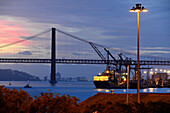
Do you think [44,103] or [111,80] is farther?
[111,80]

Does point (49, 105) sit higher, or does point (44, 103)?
point (44, 103)

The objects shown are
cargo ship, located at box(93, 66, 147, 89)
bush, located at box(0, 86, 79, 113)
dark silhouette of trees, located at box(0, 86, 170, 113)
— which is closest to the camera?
dark silhouette of trees, located at box(0, 86, 170, 113)

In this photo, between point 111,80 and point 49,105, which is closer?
point 49,105

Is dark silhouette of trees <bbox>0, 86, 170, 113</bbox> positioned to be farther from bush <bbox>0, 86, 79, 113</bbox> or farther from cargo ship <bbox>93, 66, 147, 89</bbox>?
cargo ship <bbox>93, 66, 147, 89</bbox>

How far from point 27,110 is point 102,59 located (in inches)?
5266

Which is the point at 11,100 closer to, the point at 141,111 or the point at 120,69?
the point at 141,111

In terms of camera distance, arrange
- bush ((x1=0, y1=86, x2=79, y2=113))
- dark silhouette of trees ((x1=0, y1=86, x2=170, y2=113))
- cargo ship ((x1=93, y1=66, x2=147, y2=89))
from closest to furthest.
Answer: dark silhouette of trees ((x1=0, y1=86, x2=170, y2=113))
bush ((x1=0, y1=86, x2=79, y2=113))
cargo ship ((x1=93, y1=66, x2=147, y2=89))

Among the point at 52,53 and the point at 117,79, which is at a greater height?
the point at 52,53

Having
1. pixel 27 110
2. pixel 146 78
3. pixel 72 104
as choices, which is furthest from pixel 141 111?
pixel 146 78

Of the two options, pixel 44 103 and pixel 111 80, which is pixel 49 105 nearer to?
pixel 44 103

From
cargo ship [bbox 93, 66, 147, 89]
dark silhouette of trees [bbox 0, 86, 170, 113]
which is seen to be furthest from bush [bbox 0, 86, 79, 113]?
cargo ship [bbox 93, 66, 147, 89]

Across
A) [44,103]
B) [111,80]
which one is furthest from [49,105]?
[111,80]

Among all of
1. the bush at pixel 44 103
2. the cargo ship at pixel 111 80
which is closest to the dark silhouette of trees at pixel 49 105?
the bush at pixel 44 103

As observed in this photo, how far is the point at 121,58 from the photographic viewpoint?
6388 inches
